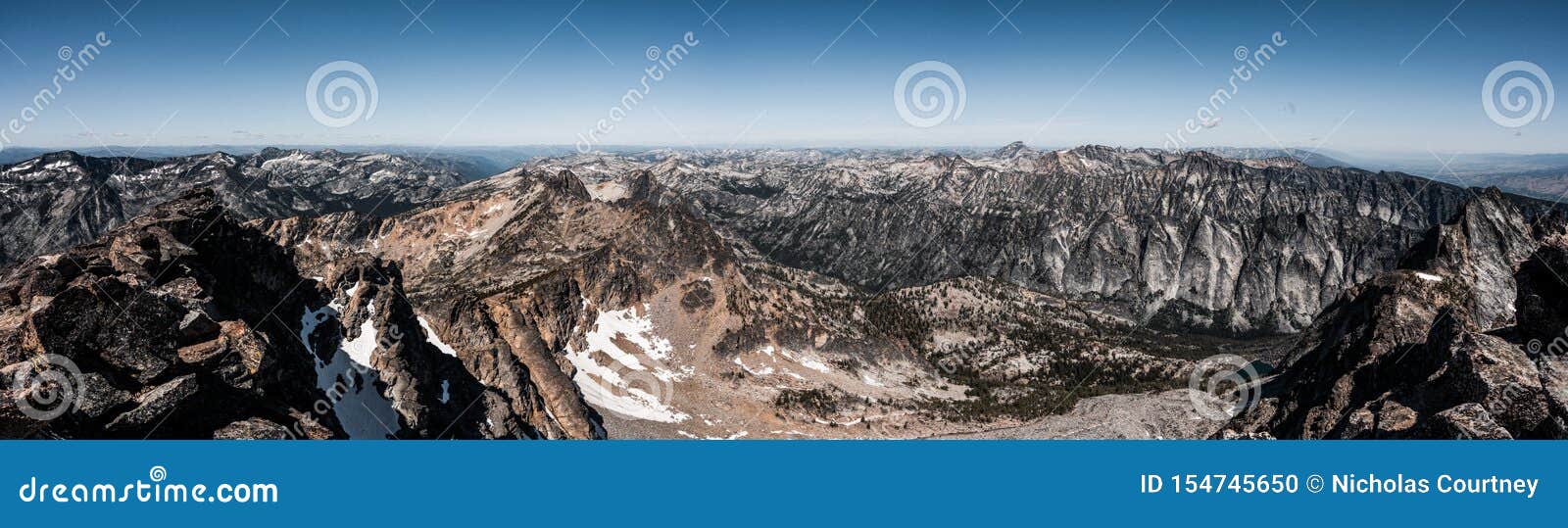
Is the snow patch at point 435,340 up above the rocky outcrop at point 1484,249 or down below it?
below

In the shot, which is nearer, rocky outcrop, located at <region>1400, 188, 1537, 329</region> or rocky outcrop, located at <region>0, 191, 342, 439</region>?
rocky outcrop, located at <region>0, 191, 342, 439</region>

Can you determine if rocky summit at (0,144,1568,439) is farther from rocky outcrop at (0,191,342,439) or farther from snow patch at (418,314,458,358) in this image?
snow patch at (418,314,458,358)

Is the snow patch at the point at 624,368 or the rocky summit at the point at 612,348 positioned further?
the snow patch at the point at 624,368

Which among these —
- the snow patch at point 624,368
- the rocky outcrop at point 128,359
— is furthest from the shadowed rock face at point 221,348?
the snow patch at point 624,368

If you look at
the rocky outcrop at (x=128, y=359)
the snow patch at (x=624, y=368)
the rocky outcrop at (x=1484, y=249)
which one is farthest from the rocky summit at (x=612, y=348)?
the rocky outcrop at (x=1484, y=249)

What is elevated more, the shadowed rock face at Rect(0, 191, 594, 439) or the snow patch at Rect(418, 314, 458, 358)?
the shadowed rock face at Rect(0, 191, 594, 439)

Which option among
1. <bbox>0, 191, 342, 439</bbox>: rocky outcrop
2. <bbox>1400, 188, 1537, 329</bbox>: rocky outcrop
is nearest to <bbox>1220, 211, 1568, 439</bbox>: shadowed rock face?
<bbox>0, 191, 342, 439</bbox>: rocky outcrop

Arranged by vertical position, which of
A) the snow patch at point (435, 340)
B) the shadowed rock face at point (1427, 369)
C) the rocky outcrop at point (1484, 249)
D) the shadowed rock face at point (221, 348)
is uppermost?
the rocky outcrop at point (1484, 249)

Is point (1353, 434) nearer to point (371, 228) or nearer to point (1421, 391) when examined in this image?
point (1421, 391)

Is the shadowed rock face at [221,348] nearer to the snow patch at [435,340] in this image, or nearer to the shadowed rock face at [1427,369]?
the snow patch at [435,340]

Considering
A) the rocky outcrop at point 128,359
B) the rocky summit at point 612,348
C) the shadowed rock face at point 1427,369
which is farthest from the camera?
the rocky summit at point 612,348

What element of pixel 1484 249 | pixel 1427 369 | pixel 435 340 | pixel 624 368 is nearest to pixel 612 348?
pixel 624 368

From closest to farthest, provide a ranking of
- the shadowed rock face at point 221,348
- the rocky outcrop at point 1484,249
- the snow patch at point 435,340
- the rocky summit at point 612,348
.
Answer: the shadowed rock face at point 221,348 → the rocky summit at point 612,348 → the snow patch at point 435,340 → the rocky outcrop at point 1484,249
